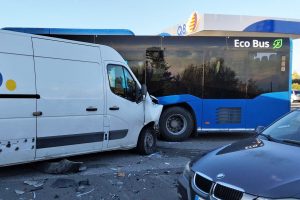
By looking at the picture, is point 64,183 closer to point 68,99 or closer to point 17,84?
point 68,99

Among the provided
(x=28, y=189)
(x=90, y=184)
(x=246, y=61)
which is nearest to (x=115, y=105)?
(x=90, y=184)

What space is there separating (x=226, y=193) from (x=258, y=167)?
48 centimetres

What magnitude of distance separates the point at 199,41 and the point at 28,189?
7268 mm

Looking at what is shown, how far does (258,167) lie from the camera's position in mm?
4223

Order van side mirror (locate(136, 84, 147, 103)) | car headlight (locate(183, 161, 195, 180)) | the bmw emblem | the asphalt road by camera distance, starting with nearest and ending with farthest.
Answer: the bmw emblem
car headlight (locate(183, 161, 195, 180))
the asphalt road
van side mirror (locate(136, 84, 147, 103))

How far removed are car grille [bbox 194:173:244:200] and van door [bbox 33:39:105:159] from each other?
376 centimetres

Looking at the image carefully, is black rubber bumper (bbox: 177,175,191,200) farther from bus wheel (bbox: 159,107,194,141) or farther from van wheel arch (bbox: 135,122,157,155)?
bus wheel (bbox: 159,107,194,141)

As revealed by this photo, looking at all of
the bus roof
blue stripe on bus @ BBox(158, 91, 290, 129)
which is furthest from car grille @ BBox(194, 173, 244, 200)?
the bus roof

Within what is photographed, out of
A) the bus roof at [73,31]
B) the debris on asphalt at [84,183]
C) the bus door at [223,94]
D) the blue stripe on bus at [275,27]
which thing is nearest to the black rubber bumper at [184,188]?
the debris on asphalt at [84,183]

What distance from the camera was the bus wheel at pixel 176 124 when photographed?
479 inches

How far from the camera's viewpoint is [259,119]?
12.4 m

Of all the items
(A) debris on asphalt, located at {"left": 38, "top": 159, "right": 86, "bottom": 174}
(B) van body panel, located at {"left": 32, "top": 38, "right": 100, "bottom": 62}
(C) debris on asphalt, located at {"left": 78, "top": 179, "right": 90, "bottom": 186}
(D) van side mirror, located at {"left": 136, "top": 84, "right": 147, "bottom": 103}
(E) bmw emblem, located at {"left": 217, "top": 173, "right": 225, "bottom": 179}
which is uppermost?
(B) van body panel, located at {"left": 32, "top": 38, "right": 100, "bottom": 62}

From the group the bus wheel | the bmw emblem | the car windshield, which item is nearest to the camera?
the bmw emblem

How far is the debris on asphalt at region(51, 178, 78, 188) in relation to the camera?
6.82 m
